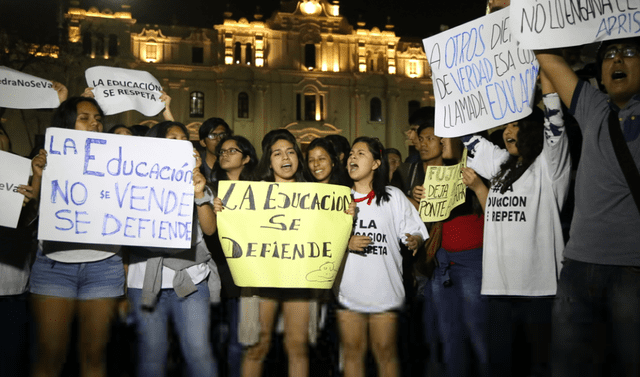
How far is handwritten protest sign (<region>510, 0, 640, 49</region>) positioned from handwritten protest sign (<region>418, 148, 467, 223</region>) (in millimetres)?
1546

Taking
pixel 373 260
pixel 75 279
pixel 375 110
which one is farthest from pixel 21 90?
pixel 375 110

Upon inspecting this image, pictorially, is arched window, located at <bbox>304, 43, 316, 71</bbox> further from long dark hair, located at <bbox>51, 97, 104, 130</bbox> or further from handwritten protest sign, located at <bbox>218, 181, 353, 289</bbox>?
handwritten protest sign, located at <bbox>218, 181, 353, 289</bbox>

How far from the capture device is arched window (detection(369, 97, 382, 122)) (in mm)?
41406

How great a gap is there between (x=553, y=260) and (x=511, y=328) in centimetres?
137

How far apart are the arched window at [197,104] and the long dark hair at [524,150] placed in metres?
36.7

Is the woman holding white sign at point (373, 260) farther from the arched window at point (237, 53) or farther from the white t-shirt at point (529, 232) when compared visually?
the arched window at point (237, 53)

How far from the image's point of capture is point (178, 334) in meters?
3.57

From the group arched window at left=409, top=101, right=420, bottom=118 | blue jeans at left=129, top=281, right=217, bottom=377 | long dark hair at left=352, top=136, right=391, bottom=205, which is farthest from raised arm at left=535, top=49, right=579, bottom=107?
arched window at left=409, top=101, right=420, bottom=118

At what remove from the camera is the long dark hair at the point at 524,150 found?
413cm

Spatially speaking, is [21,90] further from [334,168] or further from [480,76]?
[480,76]

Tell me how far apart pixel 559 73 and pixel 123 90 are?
12.4ft

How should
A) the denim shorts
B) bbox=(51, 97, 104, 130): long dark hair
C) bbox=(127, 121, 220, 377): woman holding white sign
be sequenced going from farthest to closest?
1. bbox=(51, 97, 104, 130): long dark hair
2. the denim shorts
3. bbox=(127, 121, 220, 377): woman holding white sign

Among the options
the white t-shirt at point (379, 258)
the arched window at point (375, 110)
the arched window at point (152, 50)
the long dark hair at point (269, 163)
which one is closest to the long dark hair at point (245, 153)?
the long dark hair at point (269, 163)

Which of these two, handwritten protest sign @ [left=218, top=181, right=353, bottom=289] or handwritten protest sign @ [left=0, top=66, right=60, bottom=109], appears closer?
handwritten protest sign @ [left=218, top=181, right=353, bottom=289]
